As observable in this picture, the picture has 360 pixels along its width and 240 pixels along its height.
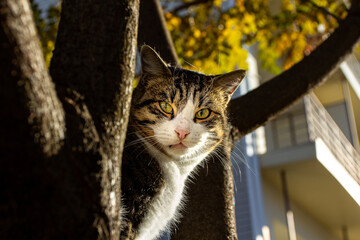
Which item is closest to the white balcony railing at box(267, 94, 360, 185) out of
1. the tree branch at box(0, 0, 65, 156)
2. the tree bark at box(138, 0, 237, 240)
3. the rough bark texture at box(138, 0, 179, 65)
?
the rough bark texture at box(138, 0, 179, 65)

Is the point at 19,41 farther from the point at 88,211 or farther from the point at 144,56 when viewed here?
the point at 144,56

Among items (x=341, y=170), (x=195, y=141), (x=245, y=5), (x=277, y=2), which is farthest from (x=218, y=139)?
(x=277, y=2)

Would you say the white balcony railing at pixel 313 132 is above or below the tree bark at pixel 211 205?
above

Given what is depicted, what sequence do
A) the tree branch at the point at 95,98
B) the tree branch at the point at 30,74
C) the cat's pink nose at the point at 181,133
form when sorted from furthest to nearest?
the cat's pink nose at the point at 181,133
the tree branch at the point at 95,98
the tree branch at the point at 30,74

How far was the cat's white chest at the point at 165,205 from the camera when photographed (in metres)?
2.06

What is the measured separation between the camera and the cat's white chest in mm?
2065

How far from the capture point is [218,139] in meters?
2.64

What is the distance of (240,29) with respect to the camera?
4668 millimetres

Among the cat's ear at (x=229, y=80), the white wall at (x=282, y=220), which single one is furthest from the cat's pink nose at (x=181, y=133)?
the white wall at (x=282, y=220)

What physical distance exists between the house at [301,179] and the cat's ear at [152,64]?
12.9ft

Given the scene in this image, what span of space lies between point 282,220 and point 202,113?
5660 millimetres

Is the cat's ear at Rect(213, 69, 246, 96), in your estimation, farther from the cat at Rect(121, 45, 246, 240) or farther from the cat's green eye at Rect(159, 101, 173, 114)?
the cat's green eye at Rect(159, 101, 173, 114)

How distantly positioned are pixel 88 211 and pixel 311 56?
2.03 m

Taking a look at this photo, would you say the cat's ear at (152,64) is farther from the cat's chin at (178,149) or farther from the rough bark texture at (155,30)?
the cat's chin at (178,149)
